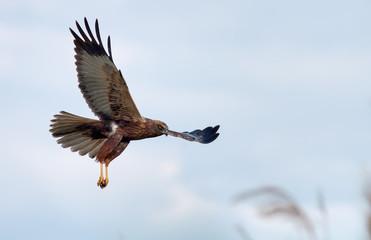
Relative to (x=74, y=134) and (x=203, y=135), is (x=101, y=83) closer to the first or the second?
(x=74, y=134)

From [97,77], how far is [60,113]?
0.95m

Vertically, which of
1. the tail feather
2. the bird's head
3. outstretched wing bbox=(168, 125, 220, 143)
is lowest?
the tail feather

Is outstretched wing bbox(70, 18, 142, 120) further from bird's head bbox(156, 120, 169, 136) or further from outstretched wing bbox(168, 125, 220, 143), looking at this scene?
outstretched wing bbox(168, 125, 220, 143)

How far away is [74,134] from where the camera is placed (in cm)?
915

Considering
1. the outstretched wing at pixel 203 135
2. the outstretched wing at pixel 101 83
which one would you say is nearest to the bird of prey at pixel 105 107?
the outstretched wing at pixel 101 83

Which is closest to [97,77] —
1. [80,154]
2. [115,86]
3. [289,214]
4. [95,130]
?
[115,86]

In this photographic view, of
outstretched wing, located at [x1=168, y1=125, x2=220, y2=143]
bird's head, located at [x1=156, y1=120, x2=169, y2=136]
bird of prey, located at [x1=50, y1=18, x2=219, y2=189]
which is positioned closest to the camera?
bird of prey, located at [x1=50, y1=18, x2=219, y2=189]

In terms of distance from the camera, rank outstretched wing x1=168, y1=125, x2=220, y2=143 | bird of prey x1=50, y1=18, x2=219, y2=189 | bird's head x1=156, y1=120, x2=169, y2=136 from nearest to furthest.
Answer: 1. bird of prey x1=50, y1=18, x2=219, y2=189
2. bird's head x1=156, y1=120, x2=169, y2=136
3. outstretched wing x1=168, y1=125, x2=220, y2=143

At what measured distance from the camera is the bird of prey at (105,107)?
8383 mm

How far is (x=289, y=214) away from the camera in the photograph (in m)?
2.38

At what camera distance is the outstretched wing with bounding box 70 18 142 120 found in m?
8.39

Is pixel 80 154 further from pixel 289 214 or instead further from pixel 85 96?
pixel 289 214

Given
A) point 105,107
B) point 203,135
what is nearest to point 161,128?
point 105,107

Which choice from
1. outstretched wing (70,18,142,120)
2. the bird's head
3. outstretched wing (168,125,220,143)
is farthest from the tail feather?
outstretched wing (168,125,220,143)
